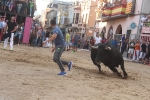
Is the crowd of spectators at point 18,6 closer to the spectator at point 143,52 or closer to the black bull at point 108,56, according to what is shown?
the spectator at point 143,52

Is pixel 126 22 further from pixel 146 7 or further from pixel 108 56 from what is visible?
pixel 108 56

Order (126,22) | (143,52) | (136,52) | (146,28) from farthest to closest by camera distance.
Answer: (126,22) < (146,28) < (136,52) < (143,52)

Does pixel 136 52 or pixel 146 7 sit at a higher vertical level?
pixel 146 7

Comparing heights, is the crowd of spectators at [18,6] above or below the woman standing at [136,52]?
above

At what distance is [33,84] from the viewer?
6.67m

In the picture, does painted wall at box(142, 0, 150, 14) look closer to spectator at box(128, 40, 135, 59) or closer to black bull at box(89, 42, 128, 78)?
spectator at box(128, 40, 135, 59)

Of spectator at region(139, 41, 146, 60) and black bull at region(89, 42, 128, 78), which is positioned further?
spectator at region(139, 41, 146, 60)

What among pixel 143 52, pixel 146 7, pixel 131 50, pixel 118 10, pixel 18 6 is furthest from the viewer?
pixel 118 10

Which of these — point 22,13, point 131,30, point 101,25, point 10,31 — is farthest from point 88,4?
point 10,31

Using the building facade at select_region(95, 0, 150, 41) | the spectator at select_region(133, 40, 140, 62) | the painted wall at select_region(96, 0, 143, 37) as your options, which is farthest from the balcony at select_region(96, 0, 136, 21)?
the spectator at select_region(133, 40, 140, 62)

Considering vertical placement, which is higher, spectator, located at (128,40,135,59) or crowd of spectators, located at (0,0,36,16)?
crowd of spectators, located at (0,0,36,16)

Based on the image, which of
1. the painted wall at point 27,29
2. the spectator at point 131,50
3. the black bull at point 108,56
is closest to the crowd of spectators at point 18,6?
the painted wall at point 27,29

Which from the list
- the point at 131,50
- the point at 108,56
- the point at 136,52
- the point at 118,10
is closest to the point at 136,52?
the point at 136,52

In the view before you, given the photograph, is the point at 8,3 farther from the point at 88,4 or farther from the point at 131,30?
the point at 88,4
